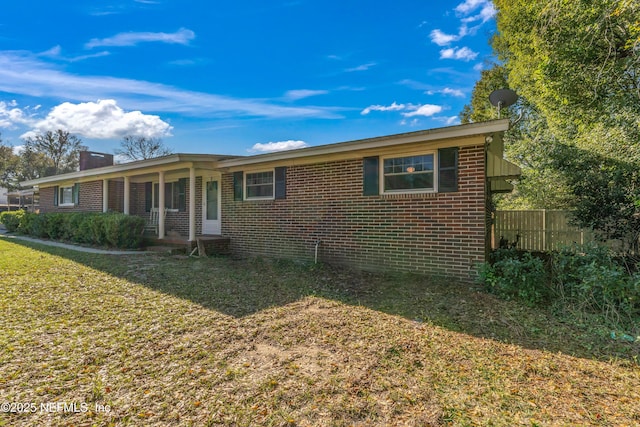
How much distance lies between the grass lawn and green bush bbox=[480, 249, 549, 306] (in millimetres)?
331

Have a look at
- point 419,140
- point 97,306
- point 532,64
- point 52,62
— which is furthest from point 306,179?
point 532,64

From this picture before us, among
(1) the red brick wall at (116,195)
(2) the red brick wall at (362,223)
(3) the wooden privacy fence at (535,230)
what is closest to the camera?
(2) the red brick wall at (362,223)

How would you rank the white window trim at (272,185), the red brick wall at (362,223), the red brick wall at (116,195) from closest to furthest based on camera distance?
1. the red brick wall at (362,223)
2. the white window trim at (272,185)
3. the red brick wall at (116,195)

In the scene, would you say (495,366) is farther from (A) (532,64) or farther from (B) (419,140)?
(A) (532,64)

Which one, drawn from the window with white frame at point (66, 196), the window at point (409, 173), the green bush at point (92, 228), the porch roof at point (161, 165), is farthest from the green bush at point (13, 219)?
the window at point (409, 173)

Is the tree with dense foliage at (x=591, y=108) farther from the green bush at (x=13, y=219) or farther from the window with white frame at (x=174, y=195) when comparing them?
the green bush at (x=13, y=219)

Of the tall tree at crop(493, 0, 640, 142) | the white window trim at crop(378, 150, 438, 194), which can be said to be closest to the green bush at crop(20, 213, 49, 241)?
the white window trim at crop(378, 150, 438, 194)

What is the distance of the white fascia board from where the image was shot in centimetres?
554

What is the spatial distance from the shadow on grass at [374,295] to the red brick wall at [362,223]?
439 millimetres

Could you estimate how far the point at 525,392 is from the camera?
2.55 metres

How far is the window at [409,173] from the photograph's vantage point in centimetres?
647

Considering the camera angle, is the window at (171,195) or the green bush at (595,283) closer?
the green bush at (595,283)

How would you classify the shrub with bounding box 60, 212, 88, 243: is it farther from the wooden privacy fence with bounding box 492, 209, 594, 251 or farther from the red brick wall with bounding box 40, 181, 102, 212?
the wooden privacy fence with bounding box 492, 209, 594, 251

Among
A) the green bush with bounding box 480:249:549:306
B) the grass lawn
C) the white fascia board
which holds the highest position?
the white fascia board
